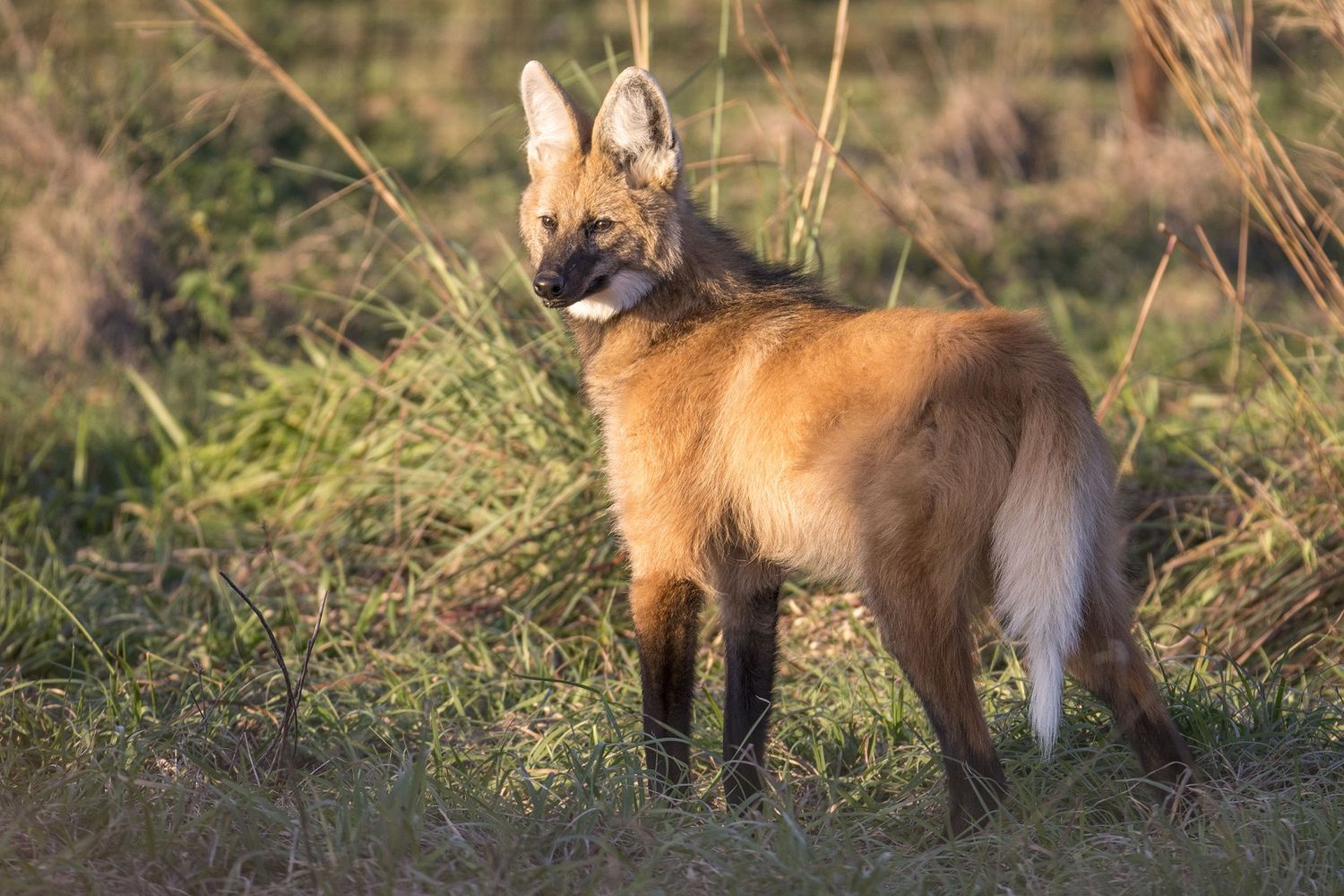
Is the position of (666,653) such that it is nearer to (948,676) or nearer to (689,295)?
(948,676)

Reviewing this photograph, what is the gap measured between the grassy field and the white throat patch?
0.92 m

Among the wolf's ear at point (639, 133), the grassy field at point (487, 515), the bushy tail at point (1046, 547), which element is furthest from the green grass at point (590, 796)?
the wolf's ear at point (639, 133)

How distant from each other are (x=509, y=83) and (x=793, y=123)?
2964mm

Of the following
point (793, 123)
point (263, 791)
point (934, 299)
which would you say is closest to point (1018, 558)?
point (263, 791)

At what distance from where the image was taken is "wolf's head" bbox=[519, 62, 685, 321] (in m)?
3.08

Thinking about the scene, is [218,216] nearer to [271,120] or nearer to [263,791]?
[271,120]

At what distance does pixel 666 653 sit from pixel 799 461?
2.01 feet

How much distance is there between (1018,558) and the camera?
238 cm

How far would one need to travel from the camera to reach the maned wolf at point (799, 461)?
2408 millimetres

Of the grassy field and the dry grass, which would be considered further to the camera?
the dry grass

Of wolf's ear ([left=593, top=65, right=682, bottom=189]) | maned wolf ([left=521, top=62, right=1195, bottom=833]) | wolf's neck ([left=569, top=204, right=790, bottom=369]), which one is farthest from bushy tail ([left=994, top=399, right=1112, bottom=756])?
wolf's ear ([left=593, top=65, right=682, bottom=189])

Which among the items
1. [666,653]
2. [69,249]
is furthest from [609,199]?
[69,249]

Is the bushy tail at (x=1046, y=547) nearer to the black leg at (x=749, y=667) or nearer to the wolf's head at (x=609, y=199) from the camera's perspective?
the black leg at (x=749, y=667)

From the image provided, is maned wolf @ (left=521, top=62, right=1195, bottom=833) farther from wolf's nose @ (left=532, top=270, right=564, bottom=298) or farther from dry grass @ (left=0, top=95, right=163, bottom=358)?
dry grass @ (left=0, top=95, right=163, bottom=358)
